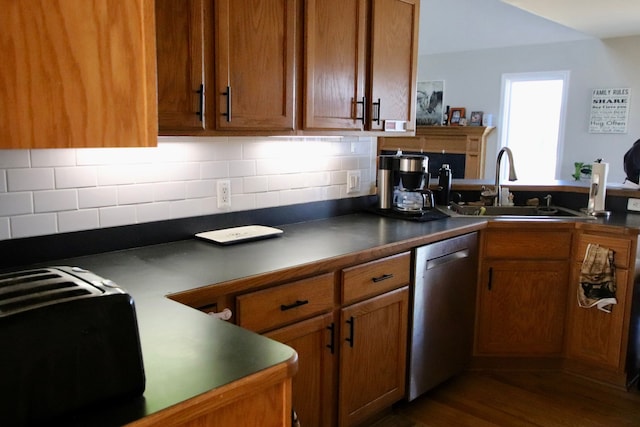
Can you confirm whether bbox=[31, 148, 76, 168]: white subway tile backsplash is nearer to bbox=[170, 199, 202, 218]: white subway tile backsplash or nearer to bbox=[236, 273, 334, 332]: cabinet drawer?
bbox=[170, 199, 202, 218]: white subway tile backsplash

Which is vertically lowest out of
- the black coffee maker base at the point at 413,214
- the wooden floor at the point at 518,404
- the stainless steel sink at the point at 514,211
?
the wooden floor at the point at 518,404

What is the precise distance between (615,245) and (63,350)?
9.29 ft

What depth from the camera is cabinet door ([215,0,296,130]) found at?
6.85 feet

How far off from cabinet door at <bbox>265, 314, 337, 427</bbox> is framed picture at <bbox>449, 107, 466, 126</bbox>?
606cm

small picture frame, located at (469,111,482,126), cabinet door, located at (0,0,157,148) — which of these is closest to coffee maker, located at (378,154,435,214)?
cabinet door, located at (0,0,157,148)

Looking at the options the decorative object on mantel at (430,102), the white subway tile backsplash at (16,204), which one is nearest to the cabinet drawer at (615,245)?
the white subway tile backsplash at (16,204)

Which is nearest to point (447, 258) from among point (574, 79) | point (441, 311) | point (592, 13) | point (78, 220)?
point (441, 311)

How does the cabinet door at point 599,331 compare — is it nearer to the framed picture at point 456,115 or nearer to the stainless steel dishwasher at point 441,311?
the stainless steel dishwasher at point 441,311

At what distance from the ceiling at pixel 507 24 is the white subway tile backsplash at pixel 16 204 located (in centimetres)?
446

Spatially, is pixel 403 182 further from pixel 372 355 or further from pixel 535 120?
pixel 535 120

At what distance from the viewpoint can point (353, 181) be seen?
317 centimetres

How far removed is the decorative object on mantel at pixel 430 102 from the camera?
803 centimetres

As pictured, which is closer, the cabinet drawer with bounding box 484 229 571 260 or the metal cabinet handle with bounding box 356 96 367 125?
the metal cabinet handle with bounding box 356 96 367 125

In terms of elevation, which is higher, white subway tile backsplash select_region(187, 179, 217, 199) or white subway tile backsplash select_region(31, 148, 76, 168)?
white subway tile backsplash select_region(31, 148, 76, 168)
